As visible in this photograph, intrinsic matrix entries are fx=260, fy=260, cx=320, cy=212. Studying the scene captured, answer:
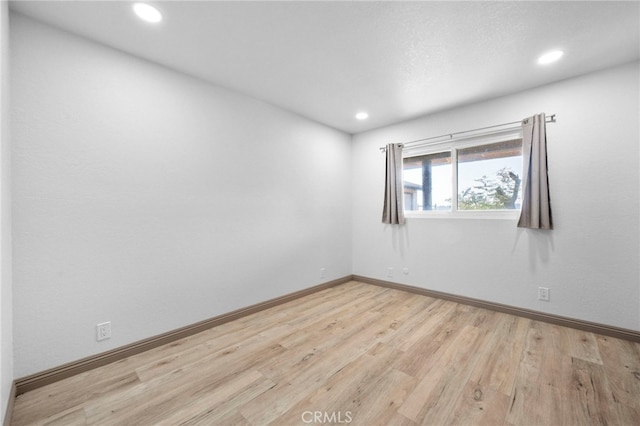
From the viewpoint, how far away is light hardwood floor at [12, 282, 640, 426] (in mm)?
1452

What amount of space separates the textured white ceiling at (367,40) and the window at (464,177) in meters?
0.72

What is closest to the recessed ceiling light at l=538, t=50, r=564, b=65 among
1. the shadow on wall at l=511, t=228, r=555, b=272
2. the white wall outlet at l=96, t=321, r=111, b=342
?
the shadow on wall at l=511, t=228, r=555, b=272

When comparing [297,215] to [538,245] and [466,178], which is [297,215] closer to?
[466,178]

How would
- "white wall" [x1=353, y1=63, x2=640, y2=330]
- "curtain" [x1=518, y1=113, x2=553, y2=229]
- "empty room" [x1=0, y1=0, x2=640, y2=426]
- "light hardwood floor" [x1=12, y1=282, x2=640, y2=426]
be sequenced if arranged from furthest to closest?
"curtain" [x1=518, y1=113, x2=553, y2=229] < "white wall" [x1=353, y1=63, x2=640, y2=330] < "empty room" [x1=0, y1=0, x2=640, y2=426] < "light hardwood floor" [x1=12, y1=282, x2=640, y2=426]

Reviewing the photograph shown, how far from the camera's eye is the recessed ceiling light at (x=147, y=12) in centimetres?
165

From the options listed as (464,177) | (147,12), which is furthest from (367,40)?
(464,177)

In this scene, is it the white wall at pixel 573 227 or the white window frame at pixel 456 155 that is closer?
the white wall at pixel 573 227

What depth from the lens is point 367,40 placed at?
1.98 m

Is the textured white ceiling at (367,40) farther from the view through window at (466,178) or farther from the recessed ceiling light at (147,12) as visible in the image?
the view through window at (466,178)

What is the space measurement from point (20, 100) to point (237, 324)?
7.76 ft

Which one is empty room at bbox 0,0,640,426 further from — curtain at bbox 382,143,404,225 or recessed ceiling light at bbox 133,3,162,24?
curtain at bbox 382,143,404,225

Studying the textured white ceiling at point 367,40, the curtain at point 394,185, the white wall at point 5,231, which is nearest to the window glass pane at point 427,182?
the curtain at point 394,185

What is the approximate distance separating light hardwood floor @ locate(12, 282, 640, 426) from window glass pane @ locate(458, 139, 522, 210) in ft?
4.42

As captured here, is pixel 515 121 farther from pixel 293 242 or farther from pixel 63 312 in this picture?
pixel 63 312
